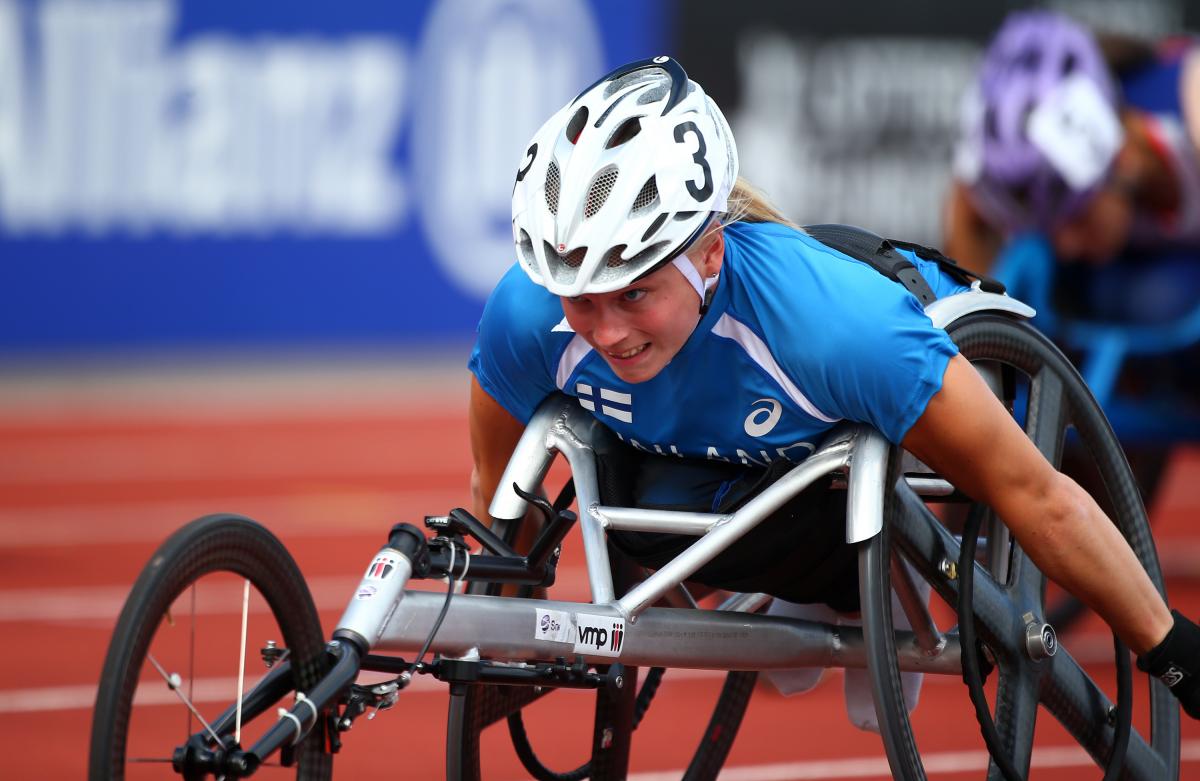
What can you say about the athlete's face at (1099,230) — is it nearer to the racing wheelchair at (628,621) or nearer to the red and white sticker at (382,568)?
the racing wheelchair at (628,621)

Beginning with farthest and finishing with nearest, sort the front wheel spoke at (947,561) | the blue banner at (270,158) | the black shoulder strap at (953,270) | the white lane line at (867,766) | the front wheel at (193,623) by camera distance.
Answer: the blue banner at (270,158), the white lane line at (867,766), the black shoulder strap at (953,270), the front wheel spoke at (947,561), the front wheel at (193,623)

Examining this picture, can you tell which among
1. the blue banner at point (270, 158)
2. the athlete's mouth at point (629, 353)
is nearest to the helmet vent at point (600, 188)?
the athlete's mouth at point (629, 353)

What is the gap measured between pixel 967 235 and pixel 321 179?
766 cm

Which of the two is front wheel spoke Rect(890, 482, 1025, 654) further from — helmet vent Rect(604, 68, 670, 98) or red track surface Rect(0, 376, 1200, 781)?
red track surface Rect(0, 376, 1200, 781)

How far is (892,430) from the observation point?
10.2ft

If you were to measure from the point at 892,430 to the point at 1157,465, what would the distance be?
3.89 metres

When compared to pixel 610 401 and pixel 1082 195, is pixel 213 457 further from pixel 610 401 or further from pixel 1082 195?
pixel 610 401

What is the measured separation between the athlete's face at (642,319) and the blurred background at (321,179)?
25.6 feet

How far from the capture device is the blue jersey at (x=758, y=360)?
10.1 ft

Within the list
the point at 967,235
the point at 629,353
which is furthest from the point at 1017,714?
the point at 967,235

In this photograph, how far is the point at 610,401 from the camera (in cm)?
335

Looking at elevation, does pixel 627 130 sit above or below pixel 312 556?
above

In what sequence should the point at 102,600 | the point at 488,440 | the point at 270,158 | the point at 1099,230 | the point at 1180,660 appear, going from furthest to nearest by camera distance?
the point at 270,158, the point at 102,600, the point at 1099,230, the point at 488,440, the point at 1180,660

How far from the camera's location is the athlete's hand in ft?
11.1
